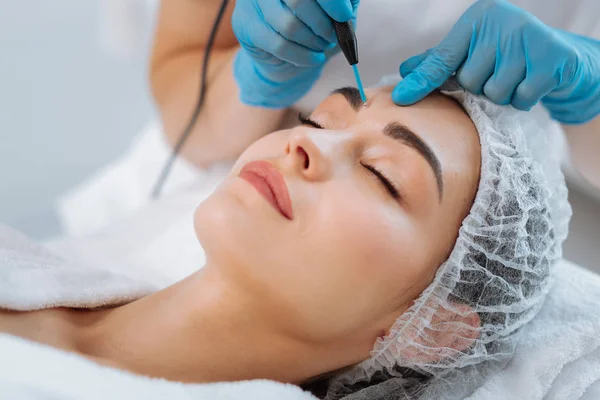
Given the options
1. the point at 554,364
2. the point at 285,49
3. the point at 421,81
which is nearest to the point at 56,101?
the point at 285,49

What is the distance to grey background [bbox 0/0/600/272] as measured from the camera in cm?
212

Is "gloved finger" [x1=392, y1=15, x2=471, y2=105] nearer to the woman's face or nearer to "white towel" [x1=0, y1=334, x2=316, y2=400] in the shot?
the woman's face

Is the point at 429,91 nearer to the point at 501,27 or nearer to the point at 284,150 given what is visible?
the point at 501,27

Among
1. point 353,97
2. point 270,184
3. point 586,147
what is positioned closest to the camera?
point 270,184

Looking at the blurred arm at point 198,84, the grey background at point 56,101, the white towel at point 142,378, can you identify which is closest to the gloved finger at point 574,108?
the white towel at point 142,378

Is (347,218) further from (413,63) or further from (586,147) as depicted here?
(586,147)

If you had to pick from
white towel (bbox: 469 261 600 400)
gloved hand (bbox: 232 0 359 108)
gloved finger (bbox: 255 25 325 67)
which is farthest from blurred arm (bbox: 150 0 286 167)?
white towel (bbox: 469 261 600 400)

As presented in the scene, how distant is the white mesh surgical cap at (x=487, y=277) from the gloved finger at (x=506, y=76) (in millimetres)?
38

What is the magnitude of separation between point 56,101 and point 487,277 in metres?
1.79

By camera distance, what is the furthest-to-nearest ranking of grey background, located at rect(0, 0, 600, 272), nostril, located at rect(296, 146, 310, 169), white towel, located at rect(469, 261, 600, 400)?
grey background, located at rect(0, 0, 600, 272), white towel, located at rect(469, 261, 600, 400), nostril, located at rect(296, 146, 310, 169)

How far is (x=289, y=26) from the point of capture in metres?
1.08

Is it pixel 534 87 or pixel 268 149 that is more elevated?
pixel 534 87

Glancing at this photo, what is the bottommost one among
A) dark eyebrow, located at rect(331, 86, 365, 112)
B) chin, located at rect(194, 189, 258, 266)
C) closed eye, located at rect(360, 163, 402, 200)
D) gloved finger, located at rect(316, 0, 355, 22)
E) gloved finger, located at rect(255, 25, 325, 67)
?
chin, located at rect(194, 189, 258, 266)

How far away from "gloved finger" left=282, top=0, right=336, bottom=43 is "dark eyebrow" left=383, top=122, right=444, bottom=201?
0.76 ft
